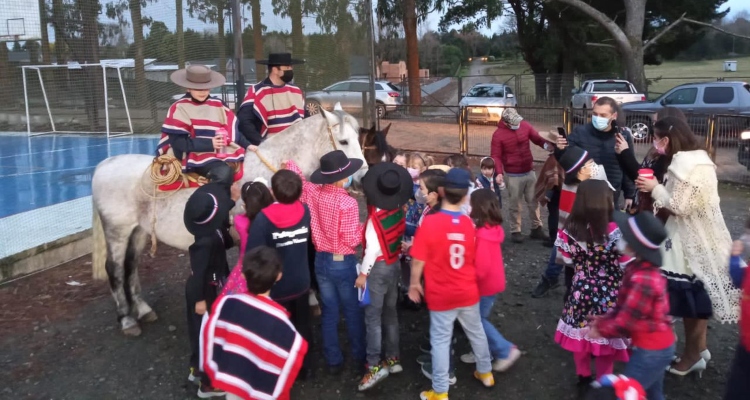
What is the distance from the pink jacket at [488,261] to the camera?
361 cm

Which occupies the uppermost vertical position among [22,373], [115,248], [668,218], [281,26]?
[281,26]

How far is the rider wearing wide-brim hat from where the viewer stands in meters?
4.63

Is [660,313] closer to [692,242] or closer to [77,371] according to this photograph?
[692,242]

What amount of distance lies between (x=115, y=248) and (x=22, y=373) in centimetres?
118

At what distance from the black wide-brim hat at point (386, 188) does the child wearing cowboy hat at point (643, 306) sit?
4.52 feet

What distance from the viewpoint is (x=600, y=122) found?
5.16 metres

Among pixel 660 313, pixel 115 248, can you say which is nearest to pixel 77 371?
pixel 115 248

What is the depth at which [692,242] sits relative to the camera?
3.60 m

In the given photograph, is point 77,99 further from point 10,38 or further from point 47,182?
point 47,182

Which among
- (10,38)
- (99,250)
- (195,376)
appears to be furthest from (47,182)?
(195,376)

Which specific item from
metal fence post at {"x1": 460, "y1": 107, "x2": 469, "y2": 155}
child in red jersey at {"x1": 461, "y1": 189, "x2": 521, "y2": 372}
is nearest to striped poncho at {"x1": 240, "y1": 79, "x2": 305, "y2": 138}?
child in red jersey at {"x1": 461, "y1": 189, "x2": 521, "y2": 372}

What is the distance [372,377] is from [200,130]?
238cm

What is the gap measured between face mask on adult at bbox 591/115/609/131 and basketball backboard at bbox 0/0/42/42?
905 cm

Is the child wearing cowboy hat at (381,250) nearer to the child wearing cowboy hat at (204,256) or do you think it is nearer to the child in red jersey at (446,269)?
the child in red jersey at (446,269)
